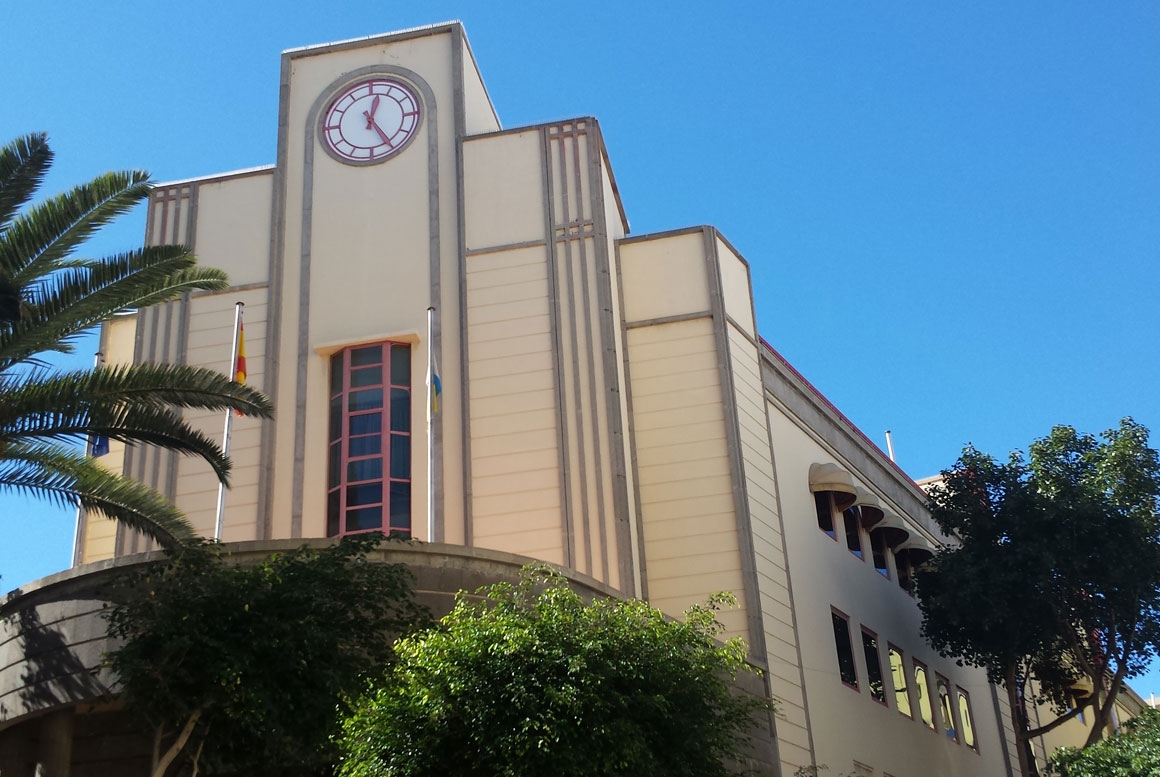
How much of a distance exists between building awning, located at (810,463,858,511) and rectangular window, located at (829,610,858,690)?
258 cm

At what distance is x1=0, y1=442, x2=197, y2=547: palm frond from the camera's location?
16.9m

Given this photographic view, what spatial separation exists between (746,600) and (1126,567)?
9.32m

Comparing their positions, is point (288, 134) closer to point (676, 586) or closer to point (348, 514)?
point (348, 514)

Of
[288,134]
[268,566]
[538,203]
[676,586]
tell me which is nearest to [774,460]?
[676,586]

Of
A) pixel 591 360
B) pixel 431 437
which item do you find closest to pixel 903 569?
pixel 591 360

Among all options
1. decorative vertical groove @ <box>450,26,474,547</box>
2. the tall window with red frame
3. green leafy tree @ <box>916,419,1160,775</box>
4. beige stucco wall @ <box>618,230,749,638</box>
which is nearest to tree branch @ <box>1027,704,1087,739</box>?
green leafy tree @ <box>916,419,1160,775</box>

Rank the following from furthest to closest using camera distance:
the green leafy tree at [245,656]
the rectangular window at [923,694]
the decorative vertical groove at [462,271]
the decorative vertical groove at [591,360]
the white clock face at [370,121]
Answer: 1. the rectangular window at [923,694]
2. the white clock face at [370,121]
3. the decorative vertical groove at [462,271]
4. the decorative vertical groove at [591,360]
5. the green leafy tree at [245,656]

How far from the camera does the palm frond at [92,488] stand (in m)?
16.9

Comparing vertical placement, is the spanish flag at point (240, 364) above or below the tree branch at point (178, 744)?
above

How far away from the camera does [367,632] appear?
52.6 feet

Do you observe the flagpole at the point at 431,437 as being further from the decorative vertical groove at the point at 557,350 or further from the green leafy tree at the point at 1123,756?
the green leafy tree at the point at 1123,756

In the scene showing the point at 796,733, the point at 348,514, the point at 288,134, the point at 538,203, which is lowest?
the point at 796,733

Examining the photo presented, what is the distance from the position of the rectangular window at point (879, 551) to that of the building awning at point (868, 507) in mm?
442

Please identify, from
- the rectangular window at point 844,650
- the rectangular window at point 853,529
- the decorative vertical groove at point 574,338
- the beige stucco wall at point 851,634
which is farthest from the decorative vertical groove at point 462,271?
the rectangular window at point 853,529
